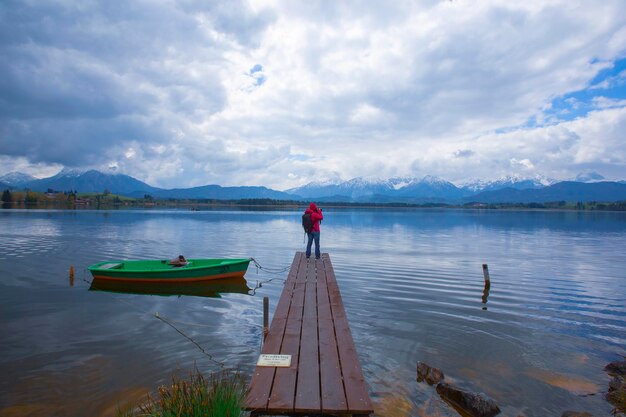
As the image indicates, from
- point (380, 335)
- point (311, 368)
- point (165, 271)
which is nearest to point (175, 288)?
point (165, 271)

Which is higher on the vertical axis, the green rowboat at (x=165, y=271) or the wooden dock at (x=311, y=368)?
the wooden dock at (x=311, y=368)

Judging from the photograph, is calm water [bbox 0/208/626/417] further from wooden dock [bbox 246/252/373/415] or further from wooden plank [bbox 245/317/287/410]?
wooden plank [bbox 245/317/287/410]

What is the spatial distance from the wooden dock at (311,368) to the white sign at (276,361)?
128 millimetres

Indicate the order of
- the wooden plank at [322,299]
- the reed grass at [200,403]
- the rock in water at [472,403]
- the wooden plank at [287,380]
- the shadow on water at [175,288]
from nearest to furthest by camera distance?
the reed grass at [200,403] → the wooden plank at [287,380] → the rock in water at [472,403] → the wooden plank at [322,299] → the shadow on water at [175,288]

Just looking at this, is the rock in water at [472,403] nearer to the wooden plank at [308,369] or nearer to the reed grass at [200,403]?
the wooden plank at [308,369]

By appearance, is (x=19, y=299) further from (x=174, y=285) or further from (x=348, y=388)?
(x=348, y=388)

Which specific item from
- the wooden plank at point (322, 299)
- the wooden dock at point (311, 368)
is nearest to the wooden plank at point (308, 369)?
the wooden dock at point (311, 368)

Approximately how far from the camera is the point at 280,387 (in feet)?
24.5

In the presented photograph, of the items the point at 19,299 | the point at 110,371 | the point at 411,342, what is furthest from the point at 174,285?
the point at 411,342

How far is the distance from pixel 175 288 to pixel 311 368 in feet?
53.5

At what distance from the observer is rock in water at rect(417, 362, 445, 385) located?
34.6 feet

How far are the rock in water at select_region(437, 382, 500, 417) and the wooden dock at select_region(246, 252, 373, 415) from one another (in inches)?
108

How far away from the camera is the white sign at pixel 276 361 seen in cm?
837

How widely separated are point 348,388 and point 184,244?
1537 inches
